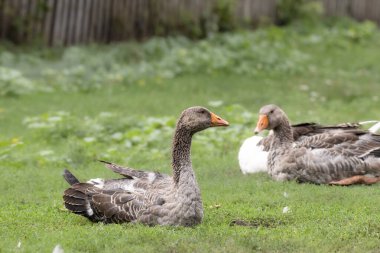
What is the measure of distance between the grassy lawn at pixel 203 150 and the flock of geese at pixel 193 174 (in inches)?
Answer: 9.0

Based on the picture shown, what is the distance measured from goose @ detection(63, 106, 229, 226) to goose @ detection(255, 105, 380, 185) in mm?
2320

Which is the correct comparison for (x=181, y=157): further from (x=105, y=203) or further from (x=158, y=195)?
(x=105, y=203)

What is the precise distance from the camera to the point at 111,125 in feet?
45.2

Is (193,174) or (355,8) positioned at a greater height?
(193,174)

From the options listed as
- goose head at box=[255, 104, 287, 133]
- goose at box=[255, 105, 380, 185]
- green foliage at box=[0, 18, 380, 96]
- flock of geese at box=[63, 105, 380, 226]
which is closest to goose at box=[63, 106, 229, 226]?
flock of geese at box=[63, 105, 380, 226]

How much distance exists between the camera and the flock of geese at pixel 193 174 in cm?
812

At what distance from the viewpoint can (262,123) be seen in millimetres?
10742

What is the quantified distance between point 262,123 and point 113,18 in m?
11.8

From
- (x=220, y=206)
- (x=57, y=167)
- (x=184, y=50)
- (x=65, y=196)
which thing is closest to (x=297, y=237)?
(x=220, y=206)

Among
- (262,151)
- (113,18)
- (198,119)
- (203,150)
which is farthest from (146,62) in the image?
(198,119)

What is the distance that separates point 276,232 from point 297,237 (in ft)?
0.83

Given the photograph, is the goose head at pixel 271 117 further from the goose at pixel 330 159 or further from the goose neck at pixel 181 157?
the goose neck at pixel 181 157

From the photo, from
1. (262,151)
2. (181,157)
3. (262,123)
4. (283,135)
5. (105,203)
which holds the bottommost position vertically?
(262,151)

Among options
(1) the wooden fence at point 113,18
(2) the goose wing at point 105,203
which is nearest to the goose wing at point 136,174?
(2) the goose wing at point 105,203
